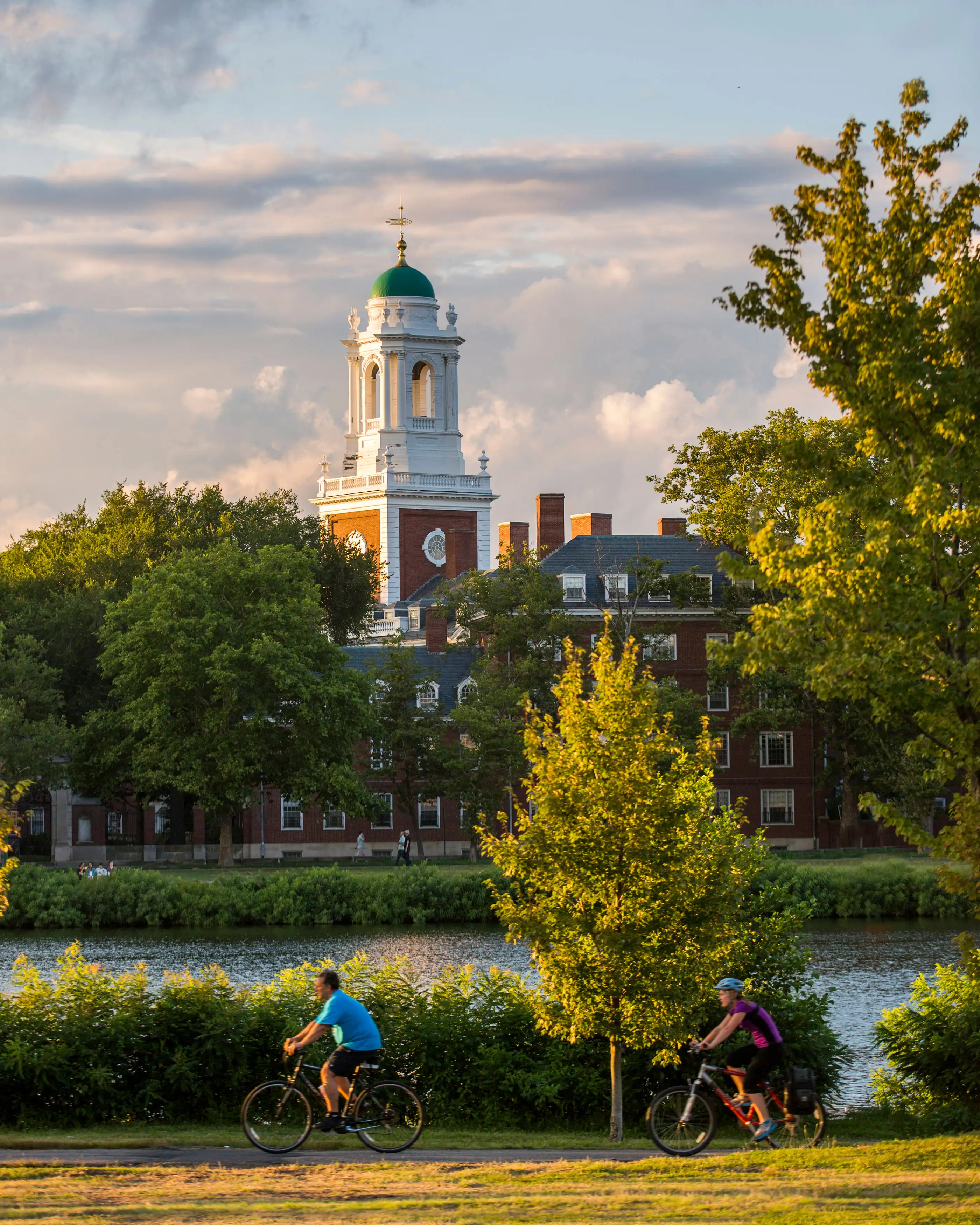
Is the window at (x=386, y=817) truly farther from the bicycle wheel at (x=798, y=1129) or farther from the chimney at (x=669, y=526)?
the bicycle wheel at (x=798, y=1129)

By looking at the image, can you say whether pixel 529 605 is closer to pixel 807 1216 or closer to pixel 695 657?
pixel 695 657

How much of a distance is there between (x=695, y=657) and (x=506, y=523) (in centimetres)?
1846

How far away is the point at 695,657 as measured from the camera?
76938mm

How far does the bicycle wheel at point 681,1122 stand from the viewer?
18.6 meters

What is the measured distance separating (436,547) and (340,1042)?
98.8 m

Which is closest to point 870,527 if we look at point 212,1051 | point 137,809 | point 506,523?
point 212,1051

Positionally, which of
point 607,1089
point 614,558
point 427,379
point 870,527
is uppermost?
point 427,379

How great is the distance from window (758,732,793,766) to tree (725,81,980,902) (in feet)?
191

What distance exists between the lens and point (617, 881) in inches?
834

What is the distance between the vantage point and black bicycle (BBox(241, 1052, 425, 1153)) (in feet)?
59.8

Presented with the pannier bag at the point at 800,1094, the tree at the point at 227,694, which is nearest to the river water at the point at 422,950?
the tree at the point at 227,694

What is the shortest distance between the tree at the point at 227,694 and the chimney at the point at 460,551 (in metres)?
45.6

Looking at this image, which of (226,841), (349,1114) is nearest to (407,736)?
(226,841)

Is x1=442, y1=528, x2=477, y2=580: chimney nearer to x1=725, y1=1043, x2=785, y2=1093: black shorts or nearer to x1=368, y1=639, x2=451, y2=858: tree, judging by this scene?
x1=368, y1=639, x2=451, y2=858: tree
